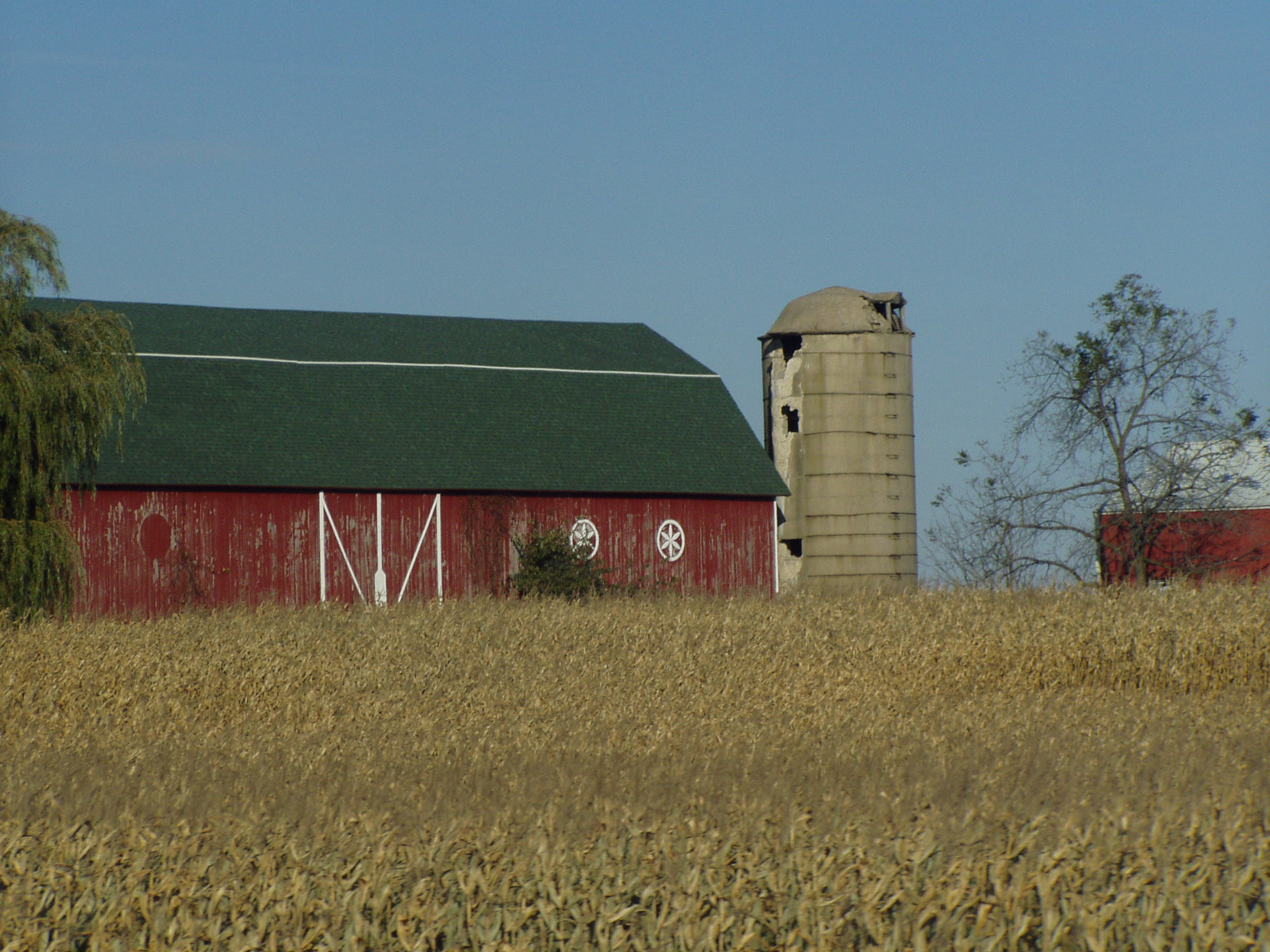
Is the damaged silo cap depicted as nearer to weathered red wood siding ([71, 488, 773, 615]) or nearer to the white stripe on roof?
the white stripe on roof

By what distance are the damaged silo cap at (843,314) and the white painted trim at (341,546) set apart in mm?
11125

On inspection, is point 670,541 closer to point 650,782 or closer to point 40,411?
point 40,411

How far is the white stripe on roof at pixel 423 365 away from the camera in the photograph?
30422 millimetres

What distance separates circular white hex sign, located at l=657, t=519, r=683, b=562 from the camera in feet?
99.6

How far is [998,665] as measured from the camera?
53.7ft

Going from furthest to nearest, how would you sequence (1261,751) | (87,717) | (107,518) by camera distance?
1. (107,518)
2. (87,717)
3. (1261,751)

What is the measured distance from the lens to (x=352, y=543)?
92.7 feet

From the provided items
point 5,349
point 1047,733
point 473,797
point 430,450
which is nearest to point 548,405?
point 430,450

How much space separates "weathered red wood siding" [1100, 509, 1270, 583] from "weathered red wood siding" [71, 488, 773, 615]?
883cm

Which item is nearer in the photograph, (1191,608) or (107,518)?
(1191,608)

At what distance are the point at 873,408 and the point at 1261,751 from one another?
23065mm

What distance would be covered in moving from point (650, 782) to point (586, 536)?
21674 mm

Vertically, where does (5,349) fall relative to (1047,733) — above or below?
above

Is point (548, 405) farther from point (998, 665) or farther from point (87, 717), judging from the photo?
point (87, 717)
